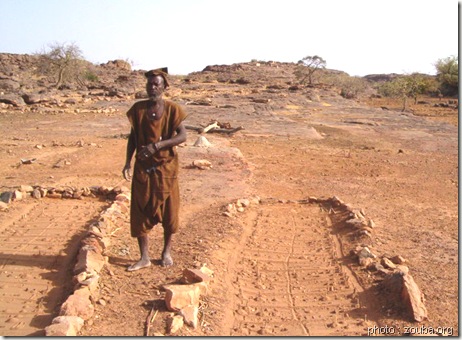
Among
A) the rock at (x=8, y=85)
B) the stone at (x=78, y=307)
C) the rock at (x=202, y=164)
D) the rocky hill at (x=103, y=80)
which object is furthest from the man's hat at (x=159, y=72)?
the rock at (x=8, y=85)

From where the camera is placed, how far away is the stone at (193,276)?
361cm

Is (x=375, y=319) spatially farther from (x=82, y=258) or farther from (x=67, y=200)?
(x=67, y=200)

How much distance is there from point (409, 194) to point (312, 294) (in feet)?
13.9

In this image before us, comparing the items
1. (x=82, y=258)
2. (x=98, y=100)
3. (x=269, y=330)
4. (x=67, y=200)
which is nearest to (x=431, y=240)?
(x=269, y=330)

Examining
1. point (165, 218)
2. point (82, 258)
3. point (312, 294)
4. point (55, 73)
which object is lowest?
point (312, 294)

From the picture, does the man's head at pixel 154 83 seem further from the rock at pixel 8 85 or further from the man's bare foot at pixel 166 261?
the rock at pixel 8 85

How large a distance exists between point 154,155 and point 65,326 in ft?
4.91

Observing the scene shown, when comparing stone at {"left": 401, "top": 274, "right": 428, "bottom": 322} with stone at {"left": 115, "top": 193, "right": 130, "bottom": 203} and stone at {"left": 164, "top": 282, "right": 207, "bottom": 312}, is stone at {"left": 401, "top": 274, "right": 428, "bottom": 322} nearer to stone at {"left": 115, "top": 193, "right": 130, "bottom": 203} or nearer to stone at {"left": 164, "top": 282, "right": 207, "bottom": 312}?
stone at {"left": 164, "top": 282, "right": 207, "bottom": 312}

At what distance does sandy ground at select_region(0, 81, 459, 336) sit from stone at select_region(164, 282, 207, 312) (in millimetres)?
80

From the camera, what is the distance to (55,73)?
3416cm

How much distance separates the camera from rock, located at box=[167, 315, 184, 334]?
3027 mm

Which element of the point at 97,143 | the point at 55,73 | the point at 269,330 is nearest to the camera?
the point at 269,330

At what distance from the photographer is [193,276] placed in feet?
11.9

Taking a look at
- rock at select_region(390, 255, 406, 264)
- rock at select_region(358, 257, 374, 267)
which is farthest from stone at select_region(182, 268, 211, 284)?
A: rock at select_region(390, 255, 406, 264)
